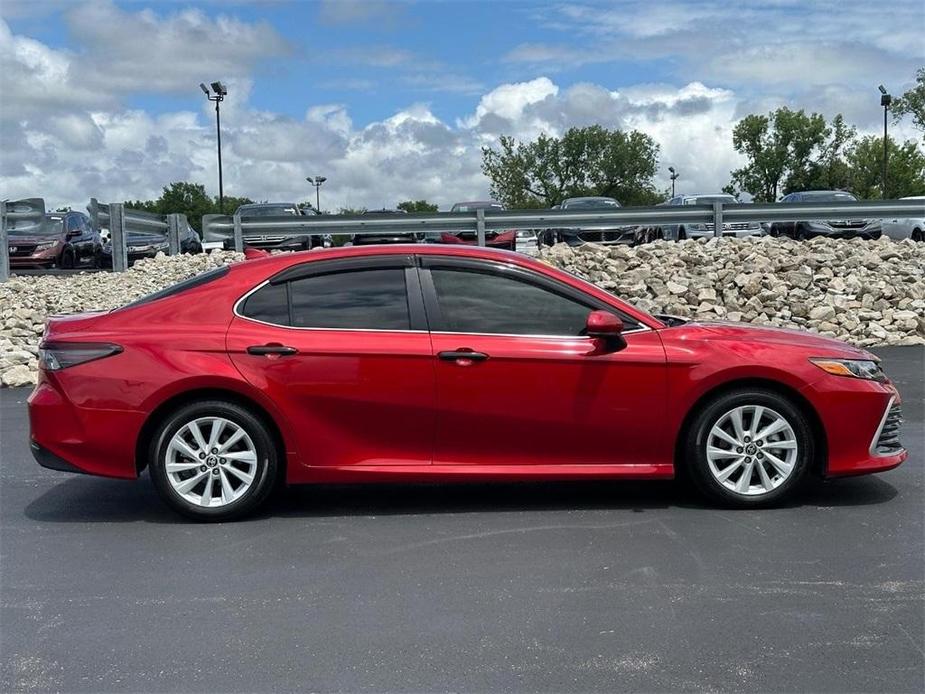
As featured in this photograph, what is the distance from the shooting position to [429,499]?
20.7ft

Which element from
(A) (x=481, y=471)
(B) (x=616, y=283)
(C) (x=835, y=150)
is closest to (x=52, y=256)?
(B) (x=616, y=283)

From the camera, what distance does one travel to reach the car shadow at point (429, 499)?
6.04 metres

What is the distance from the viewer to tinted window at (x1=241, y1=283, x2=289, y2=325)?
5.89 meters

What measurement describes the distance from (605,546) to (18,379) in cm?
856

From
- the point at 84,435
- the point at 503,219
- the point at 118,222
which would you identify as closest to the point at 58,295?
the point at 118,222

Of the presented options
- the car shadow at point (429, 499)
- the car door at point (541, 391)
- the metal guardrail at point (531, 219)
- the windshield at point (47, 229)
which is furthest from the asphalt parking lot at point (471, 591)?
the windshield at point (47, 229)

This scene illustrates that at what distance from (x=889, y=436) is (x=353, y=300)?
330 centimetres

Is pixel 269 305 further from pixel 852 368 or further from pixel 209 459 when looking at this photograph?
pixel 852 368

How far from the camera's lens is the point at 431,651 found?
395cm

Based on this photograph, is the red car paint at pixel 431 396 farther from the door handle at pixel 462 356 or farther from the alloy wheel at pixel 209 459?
the alloy wheel at pixel 209 459

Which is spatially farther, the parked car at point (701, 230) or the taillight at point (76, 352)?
the parked car at point (701, 230)

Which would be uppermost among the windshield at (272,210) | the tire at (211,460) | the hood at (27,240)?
the windshield at (272,210)

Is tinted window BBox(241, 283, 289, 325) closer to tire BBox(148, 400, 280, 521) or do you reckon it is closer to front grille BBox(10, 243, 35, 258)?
tire BBox(148, 400, 280, 521)

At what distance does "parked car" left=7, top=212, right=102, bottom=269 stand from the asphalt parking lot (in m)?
16.9
